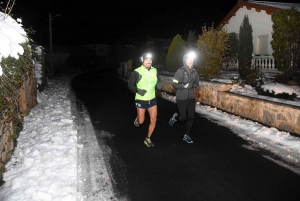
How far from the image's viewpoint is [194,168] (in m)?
4.75

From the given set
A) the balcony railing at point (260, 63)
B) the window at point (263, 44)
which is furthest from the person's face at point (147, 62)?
the window at point (263, 44)

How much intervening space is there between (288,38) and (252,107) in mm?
4213

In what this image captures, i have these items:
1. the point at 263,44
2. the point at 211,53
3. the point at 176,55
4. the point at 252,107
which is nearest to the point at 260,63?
the point at 263,44

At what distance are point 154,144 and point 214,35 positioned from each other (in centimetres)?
798

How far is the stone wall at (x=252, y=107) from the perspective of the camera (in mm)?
6625

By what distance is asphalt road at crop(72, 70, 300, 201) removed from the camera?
388cm

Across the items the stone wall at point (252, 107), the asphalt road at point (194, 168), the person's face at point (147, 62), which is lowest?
the asphalt road at point (194, 168)

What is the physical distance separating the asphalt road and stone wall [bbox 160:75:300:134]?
122 cm

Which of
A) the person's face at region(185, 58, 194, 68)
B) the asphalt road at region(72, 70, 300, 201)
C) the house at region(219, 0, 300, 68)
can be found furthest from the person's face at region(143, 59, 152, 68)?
the house at region(219, 0, 300, 68)

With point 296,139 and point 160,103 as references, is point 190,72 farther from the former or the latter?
point 160,103

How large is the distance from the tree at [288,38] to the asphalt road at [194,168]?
5301 millimetres

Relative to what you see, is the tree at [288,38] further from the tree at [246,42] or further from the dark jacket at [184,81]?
the tree at [246,42]

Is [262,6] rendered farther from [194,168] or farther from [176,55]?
[194,168]

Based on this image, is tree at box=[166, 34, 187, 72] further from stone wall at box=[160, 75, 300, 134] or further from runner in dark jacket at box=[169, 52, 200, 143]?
runner in dark jacket at box=[169, 52, 200, 143]
